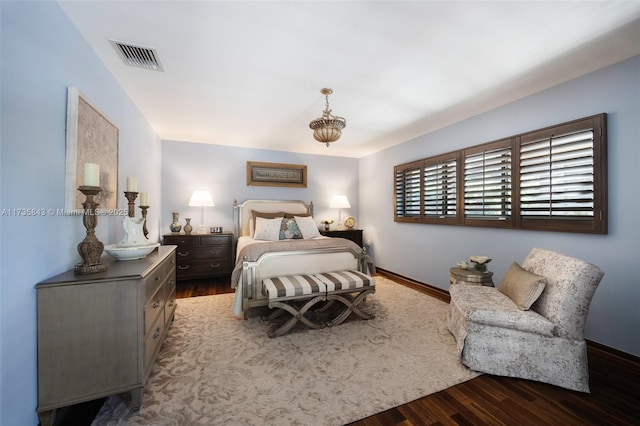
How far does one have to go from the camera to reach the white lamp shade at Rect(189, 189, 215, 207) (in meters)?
4.34

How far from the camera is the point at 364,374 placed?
1916 millimetres

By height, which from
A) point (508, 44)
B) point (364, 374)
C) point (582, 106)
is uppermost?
point (508, 44)

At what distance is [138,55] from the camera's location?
210cm

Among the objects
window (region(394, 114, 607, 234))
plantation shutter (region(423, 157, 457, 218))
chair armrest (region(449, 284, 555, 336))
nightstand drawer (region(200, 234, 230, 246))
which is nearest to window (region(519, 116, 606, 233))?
window (region(394, 114, 607, 234))

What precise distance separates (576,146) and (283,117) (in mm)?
3162

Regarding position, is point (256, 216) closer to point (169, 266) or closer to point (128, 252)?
point (169, 266)

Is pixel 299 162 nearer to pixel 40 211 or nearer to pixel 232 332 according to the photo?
pixel 232 332

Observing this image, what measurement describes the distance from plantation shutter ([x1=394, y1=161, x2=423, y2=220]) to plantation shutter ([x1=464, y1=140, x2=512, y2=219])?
86 cm

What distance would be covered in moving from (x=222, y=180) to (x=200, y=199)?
64cm

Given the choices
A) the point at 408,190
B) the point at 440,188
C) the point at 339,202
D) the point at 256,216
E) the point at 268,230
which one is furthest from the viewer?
the point at 339,202

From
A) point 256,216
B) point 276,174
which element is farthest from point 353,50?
point 276,174

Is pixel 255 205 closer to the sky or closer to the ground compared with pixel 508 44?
closer to the ground

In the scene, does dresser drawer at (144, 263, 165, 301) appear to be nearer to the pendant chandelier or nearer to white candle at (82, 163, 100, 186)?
white candle at (82, 163, 100, 186)

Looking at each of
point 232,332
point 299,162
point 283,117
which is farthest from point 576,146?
point 299,162
